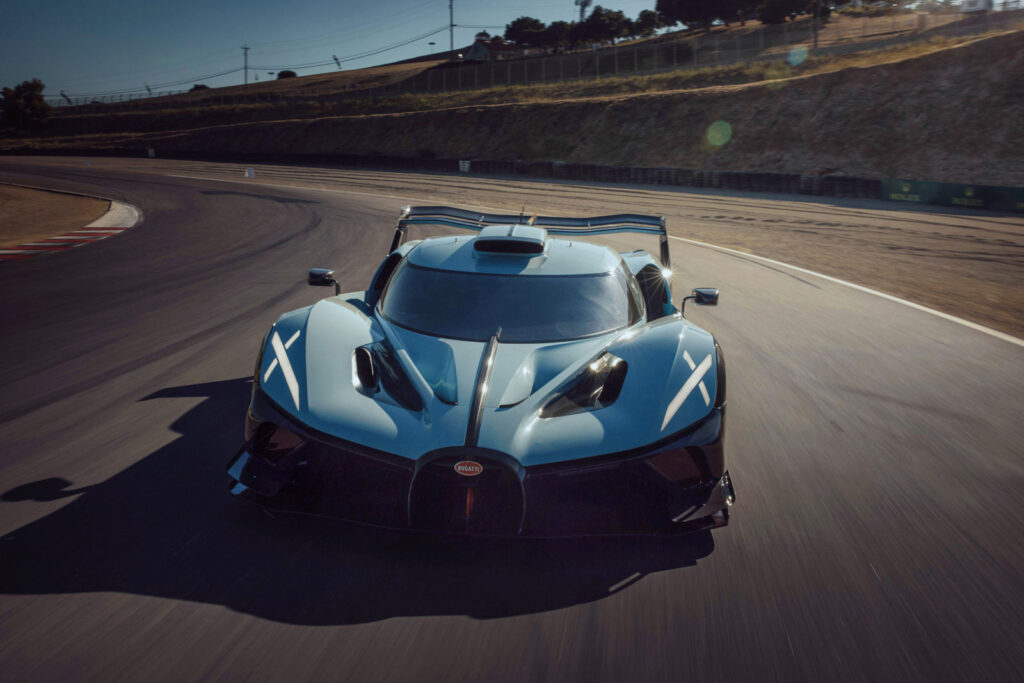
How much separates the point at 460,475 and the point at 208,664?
42.3 inches

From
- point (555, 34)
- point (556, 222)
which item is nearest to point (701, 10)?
point (555, 34)

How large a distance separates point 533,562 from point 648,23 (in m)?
123

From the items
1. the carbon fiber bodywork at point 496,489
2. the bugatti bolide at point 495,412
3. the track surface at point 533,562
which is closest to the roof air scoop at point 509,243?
the bugatti bolide at point 495,412

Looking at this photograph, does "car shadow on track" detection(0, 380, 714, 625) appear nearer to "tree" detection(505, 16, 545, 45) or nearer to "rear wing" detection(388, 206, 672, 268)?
"rear wing" detection(388, 206, 672, 268)

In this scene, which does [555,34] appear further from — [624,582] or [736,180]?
[624,582]

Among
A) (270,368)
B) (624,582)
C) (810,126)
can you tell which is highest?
(810,126)

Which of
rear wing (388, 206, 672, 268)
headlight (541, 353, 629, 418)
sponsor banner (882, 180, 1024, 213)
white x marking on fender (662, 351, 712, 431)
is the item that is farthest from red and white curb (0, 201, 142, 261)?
sponsor banner (882, 180, 1024, 213)

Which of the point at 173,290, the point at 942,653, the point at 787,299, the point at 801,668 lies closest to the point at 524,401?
the point at 801,668

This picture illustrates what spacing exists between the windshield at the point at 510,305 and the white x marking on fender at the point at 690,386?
56 centimetres

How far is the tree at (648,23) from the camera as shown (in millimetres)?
111938

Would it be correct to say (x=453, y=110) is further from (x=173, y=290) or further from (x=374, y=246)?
(x=173, y=290)

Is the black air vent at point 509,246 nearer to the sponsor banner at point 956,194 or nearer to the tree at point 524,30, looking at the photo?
the sponsor banner at point 956,194

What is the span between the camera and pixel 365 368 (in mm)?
3637

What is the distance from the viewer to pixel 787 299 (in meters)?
9.91
